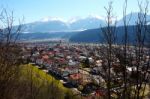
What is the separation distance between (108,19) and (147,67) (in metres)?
1.11

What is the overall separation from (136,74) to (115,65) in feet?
1.69

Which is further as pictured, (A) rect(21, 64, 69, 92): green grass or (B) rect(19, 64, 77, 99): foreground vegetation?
(A) rect(21, 64, 69, 92): green grass

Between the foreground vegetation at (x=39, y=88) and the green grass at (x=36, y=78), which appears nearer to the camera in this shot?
the foreground vegetation at (x=39, y=88)

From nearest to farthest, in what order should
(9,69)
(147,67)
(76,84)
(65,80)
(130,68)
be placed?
(147,67) → (130,68) → (9,69) → (76,84) → (65,80)

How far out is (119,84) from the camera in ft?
13.8

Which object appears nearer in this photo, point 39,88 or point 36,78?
point 39,88

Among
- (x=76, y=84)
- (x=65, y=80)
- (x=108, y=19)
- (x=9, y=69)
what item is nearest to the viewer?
(x=108, y=19)

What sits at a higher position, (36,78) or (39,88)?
(39,88)

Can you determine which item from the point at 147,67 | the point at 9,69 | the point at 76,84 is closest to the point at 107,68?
the point at 147,67

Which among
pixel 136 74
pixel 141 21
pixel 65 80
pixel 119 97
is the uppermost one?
pixel 141 21

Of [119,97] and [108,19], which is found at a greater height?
[108,19]

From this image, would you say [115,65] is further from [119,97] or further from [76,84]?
[76,84]

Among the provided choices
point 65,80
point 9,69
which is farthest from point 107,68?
point 65,80

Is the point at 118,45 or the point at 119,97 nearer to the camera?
the point at 119,97
